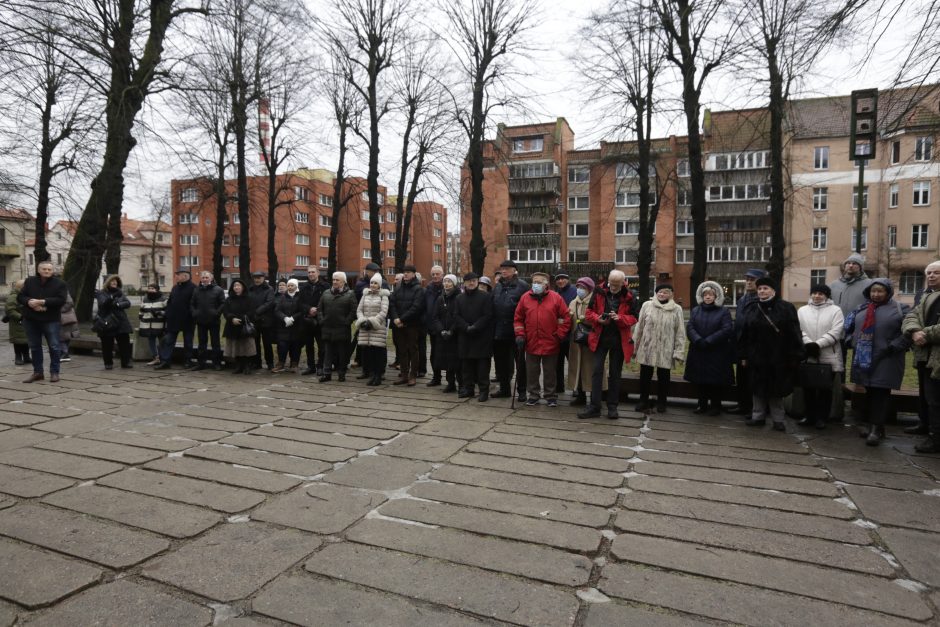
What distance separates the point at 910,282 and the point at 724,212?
1465 centimetres

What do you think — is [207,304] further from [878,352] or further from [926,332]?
[926,332]

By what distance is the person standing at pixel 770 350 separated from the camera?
6.56 meters

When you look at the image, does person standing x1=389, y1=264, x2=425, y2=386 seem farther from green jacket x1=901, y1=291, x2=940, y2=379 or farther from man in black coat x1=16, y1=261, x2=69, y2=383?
green jacket x1=901, y1=291, x2=940, y2=379

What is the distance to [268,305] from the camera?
412 inches

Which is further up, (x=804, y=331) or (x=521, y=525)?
(x=804, y=331)

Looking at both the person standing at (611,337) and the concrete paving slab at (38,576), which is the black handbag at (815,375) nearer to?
A: the person standing at (611,337)

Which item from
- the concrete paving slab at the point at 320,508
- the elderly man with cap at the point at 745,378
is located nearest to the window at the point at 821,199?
the elderly man with cap at the point at 745,378

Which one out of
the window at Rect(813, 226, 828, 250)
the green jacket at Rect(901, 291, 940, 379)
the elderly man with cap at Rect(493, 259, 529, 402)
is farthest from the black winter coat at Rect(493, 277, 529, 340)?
the window at Rect(813, 226, 828, 250)

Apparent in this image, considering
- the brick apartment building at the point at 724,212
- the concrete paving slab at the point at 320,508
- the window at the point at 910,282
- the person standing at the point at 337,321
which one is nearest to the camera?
the concrete paving slab at the point at 320,508

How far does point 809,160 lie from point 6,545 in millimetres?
55430

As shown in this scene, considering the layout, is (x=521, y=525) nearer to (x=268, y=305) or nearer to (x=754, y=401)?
(x=754, y=401)

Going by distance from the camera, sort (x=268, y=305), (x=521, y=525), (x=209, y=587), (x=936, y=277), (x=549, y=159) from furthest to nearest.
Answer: (x=549, y=159), (x=268, y=305), (x=936, y=277), (x=521, y=525), (x=209, y=587)

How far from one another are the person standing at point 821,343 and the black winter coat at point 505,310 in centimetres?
380

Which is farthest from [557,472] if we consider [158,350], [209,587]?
[158,350]
